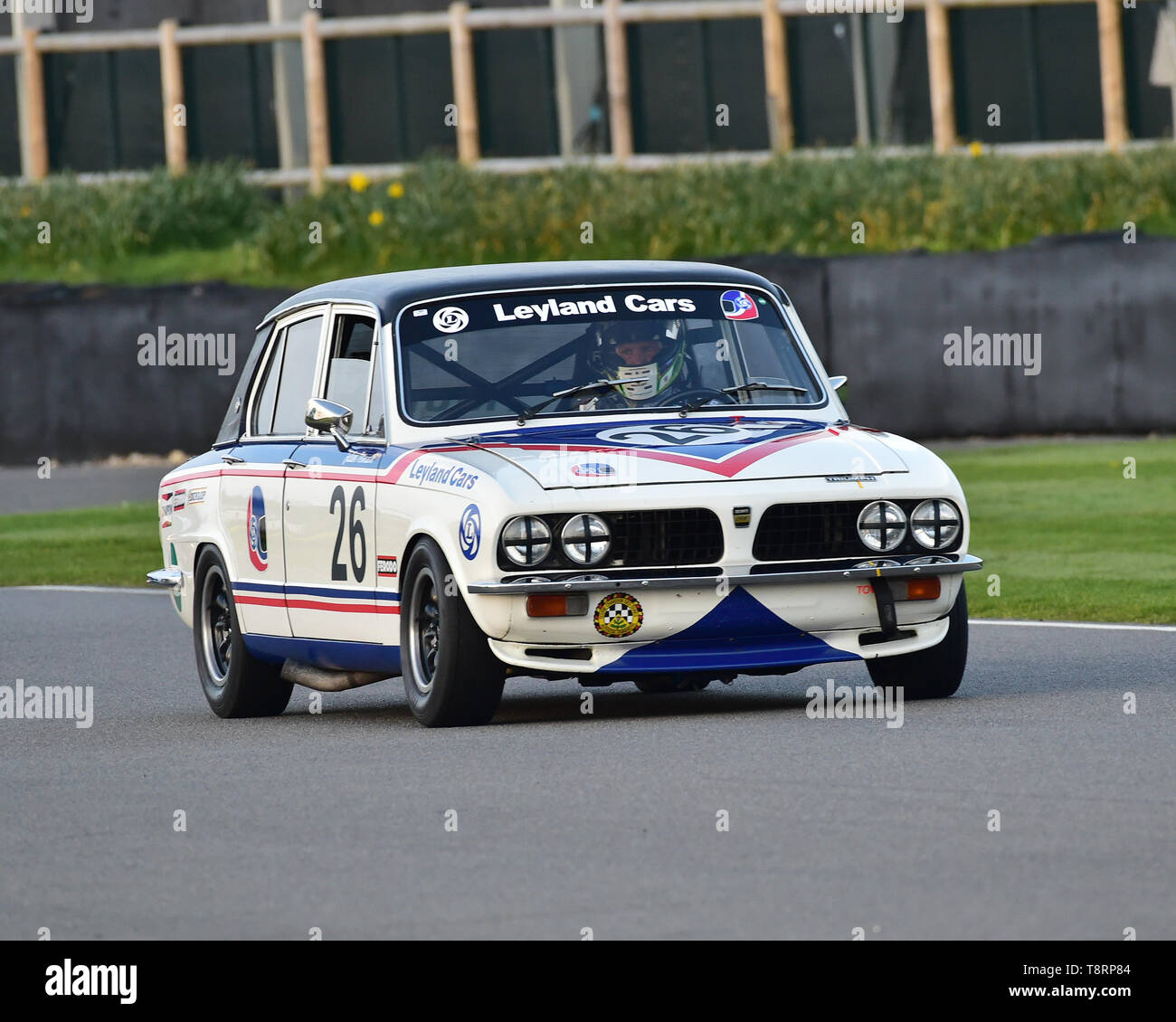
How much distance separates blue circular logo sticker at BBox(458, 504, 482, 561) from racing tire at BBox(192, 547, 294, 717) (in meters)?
2.18

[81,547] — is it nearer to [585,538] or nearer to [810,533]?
[585,538]

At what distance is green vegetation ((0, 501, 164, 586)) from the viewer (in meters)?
20.0

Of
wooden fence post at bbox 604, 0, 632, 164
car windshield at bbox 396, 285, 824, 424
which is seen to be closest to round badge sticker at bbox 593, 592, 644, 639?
car windshield at bbox 396, 285, 824, 424

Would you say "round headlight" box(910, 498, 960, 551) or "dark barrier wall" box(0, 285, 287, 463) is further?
"dark barrier wall" box(0, 285, 287, 463)

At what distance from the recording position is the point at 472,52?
129 feet

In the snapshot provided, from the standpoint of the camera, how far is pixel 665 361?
1108cm

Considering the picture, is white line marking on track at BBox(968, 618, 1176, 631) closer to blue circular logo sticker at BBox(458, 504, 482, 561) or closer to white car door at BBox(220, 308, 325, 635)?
white car door at BBox(220, 308, 325, 635)

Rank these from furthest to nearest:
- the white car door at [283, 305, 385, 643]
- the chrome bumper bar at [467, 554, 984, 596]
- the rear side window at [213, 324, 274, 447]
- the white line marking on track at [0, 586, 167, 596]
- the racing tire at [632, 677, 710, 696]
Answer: the white line marking on track at [0, 586, 167, 596], the rear side window at [213, 324, 274, 447], the racing tire at [632, 677, 710, 696], the white car door at [283, 305, 385, 643], the chrome bumper bar at [467, 554, 984, 596]

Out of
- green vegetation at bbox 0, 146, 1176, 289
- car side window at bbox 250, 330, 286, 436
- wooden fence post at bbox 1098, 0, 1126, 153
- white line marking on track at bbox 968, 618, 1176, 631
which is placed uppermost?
wooden fence post at bbox 1098, 0, 1126, 153

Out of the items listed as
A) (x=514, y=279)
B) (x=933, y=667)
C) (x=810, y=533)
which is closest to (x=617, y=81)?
(x=514, y=279)

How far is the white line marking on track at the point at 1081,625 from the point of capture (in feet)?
44.7

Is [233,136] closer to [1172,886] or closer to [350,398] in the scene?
[350,398]

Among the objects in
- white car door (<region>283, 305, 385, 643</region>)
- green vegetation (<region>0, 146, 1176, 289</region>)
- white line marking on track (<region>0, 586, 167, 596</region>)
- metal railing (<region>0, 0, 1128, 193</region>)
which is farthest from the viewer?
metal railing (<region>0, 0, 1128, 193</region>)

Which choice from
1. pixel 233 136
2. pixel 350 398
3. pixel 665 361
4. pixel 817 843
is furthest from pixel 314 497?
pixel 233 136
